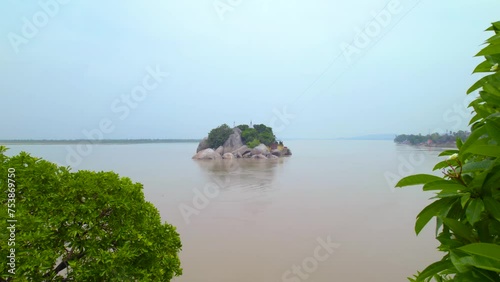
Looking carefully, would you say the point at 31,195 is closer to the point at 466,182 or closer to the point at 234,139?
the point at 466,182

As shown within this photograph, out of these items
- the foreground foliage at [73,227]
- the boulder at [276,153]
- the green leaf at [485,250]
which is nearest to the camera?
the green leaf at [485,250]

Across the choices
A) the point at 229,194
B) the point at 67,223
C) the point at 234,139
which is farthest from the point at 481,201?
the point at 234,139

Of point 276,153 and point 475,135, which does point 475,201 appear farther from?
point 276,153

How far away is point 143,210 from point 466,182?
6.18 ft

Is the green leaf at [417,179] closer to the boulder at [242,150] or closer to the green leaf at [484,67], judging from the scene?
the green leaf at [484,67]

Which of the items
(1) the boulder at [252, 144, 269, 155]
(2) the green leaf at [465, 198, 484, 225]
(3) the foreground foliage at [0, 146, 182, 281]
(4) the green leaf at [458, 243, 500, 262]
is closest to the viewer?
(4) the green leaf at [458, 243, 500, 262]

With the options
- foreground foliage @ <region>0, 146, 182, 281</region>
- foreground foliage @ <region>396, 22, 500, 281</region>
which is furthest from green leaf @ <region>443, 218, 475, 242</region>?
foreground foliage @ <region>0, 146, 182, 281</region>

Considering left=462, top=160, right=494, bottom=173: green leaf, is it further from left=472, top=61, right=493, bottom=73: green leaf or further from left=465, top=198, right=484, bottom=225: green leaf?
left=472, top=61, right=493, bottom=73: green leaf

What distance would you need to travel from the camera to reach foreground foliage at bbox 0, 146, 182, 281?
1589 millimetres

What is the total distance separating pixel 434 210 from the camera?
2.33 feet

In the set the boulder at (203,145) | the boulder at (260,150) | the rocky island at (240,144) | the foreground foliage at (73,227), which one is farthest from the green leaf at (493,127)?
the boulder at (203,145)

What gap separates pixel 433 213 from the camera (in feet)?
2.34

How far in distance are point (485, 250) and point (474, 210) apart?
0.14m

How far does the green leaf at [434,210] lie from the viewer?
69 cm
